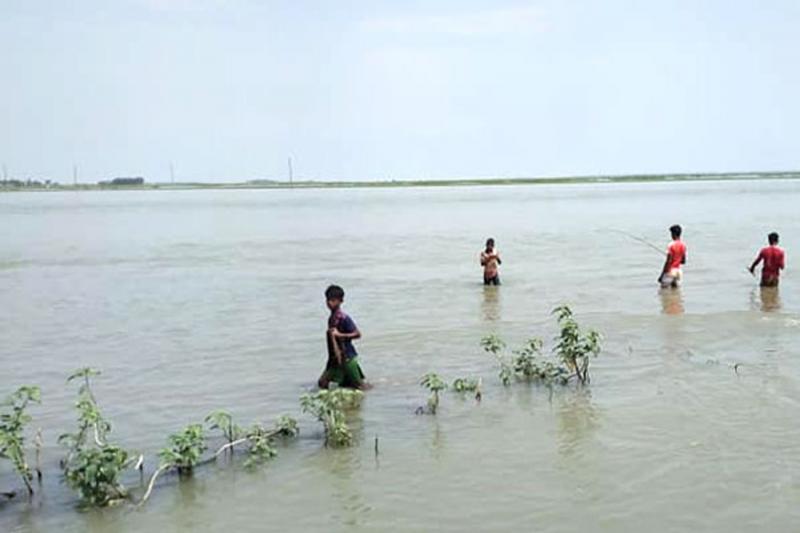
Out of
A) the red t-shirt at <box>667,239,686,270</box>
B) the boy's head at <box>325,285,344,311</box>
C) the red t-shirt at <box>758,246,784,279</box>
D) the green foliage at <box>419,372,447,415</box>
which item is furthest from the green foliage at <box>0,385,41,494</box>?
the red t-shirt at <box>758,246,784,279</box>

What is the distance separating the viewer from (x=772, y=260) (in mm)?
18000

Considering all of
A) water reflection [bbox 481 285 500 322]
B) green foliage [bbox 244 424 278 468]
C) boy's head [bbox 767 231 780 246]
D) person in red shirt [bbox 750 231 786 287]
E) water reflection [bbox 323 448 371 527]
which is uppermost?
boy's head [bbox 767 231 780 246]

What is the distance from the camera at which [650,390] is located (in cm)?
1015

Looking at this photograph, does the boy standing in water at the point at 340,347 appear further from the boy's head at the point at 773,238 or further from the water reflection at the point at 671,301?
the boy's head at the point at 773,238

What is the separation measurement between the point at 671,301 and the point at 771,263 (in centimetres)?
228

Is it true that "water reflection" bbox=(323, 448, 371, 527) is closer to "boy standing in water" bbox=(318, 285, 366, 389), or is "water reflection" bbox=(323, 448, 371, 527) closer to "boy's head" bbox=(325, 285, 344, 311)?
"boy standing in water" bbox=(318, 285, 366, 389)

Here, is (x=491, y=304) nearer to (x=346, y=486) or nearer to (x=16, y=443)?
(x=346, y=486)

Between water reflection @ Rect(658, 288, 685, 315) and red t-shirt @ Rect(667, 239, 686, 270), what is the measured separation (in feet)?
2.11

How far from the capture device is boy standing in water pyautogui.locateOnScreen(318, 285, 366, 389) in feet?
32.4

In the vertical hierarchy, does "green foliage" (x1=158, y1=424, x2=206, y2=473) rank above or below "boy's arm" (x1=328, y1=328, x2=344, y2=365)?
below

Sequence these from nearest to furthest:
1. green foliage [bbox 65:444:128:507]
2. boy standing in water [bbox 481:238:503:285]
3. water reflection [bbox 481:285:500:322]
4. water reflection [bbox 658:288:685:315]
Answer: green foliage [bbox 65:444:128:507], water reflection [bbox 658:288:685:315], water reflection [bbox 481:285:500:322], boy standing in water [bbox 481:238:503:285]

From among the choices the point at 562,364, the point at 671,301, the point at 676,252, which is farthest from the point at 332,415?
the point at 676,252

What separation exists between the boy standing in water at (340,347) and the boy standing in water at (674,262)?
8.26 meters

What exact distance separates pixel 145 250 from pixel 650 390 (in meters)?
28.3
